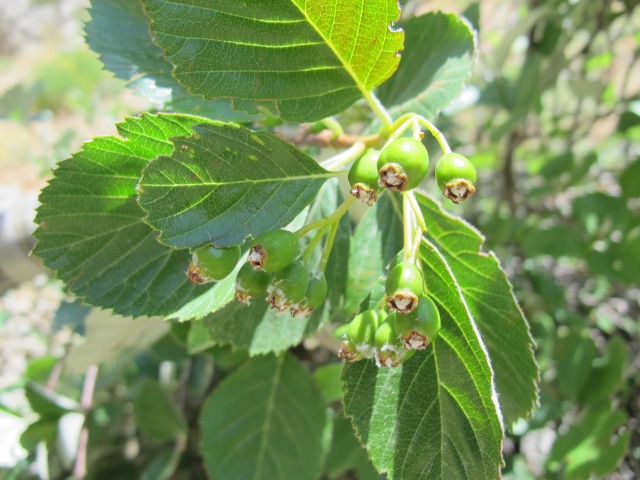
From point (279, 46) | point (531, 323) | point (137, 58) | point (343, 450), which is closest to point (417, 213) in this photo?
point (279, 46)

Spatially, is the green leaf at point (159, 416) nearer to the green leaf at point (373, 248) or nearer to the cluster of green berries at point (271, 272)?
the green leaf at point (373, 248)

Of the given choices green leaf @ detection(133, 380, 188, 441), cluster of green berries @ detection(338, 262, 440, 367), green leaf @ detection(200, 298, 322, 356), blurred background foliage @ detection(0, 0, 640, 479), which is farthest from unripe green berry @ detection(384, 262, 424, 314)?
green leaf @ detection(133, 380, 188, 441)

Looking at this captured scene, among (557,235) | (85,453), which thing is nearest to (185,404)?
(85,453)

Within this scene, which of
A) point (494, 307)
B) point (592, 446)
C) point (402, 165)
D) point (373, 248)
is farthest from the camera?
point (592, 446)

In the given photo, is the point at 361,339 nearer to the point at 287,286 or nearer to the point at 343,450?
the point at 287,286

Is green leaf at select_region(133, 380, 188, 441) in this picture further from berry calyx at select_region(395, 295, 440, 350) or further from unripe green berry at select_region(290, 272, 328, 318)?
berry calyx at select_region(395, 295, 440, 350)

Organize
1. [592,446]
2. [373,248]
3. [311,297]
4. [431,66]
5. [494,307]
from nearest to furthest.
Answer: [311,297]
[494,307]
[373,248]
[431,66]
[592,446]
